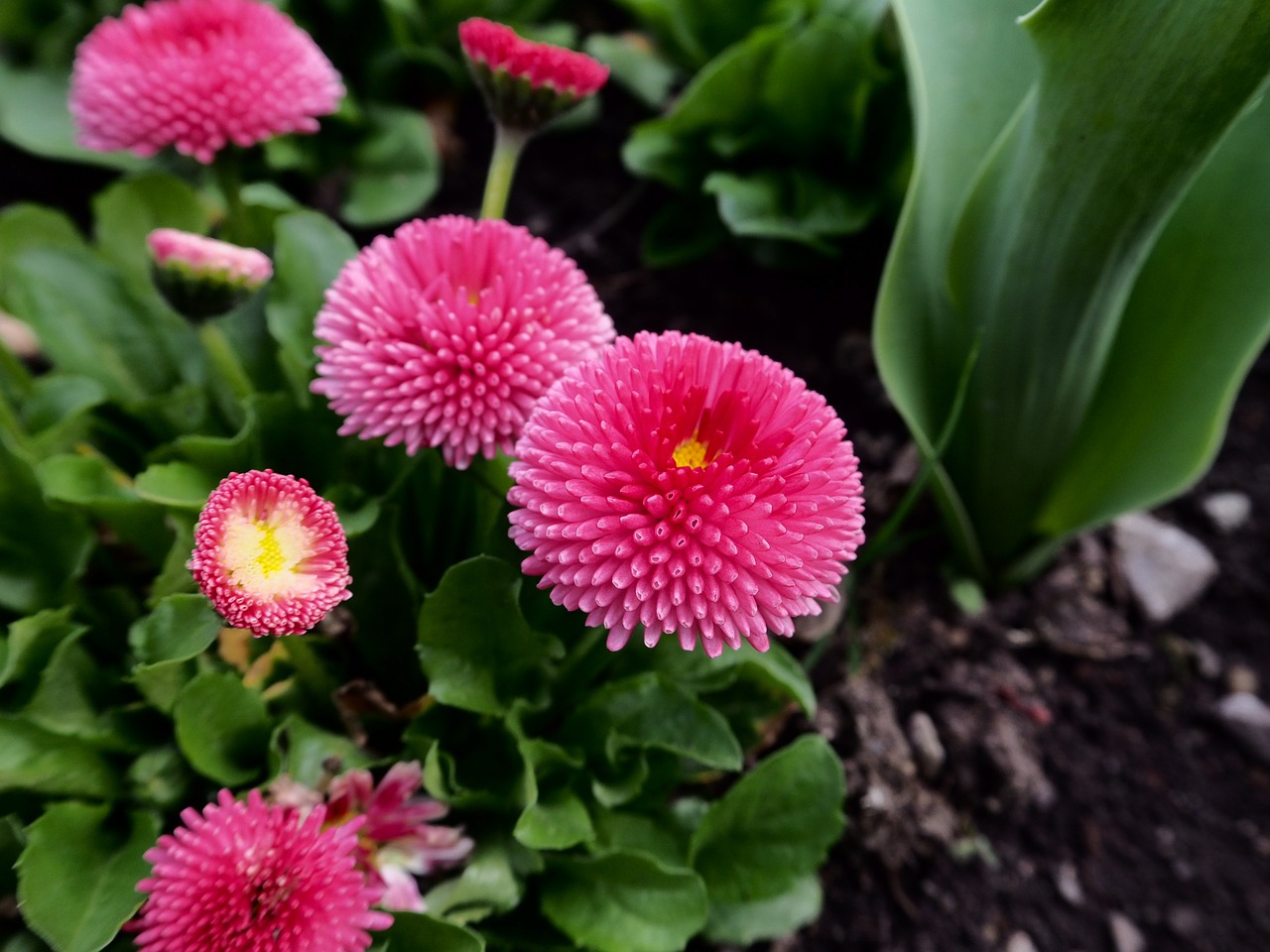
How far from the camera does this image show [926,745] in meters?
1.26

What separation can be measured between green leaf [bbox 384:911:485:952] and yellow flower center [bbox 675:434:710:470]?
430mm

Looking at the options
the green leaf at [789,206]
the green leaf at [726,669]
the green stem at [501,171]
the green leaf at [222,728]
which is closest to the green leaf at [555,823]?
the green leaf at [726,669]

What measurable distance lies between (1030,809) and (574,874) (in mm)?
683

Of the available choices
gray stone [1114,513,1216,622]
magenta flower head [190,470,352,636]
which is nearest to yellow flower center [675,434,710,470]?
magenta flower head [190,470,352,636]

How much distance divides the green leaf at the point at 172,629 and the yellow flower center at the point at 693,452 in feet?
1.33

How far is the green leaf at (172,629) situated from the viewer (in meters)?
0.79

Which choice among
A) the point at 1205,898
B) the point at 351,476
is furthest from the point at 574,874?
the point at 1205,898

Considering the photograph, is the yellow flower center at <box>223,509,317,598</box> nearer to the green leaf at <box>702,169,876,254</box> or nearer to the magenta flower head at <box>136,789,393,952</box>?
the magenta flower head at <box>136,789,393,952</box>

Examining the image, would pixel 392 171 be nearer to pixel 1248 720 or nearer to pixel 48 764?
pixel 48 764

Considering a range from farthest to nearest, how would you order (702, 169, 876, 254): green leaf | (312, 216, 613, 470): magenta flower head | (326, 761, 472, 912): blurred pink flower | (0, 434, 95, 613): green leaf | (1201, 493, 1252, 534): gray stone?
(1201, 493, 1252, 534): gray stone → (702, 169, 876, 254): green leaf → (0, 434, 95, 613): green leaf → (326, 761, 472, 912): blurred pink flower → (312, 216, 613, 470): magenta flower head

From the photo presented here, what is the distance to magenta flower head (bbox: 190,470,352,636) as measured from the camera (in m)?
0.65

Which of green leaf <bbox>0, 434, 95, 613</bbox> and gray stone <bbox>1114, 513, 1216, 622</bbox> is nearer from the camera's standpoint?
green leaf <bbox>0, 434, 95, 613</bbox>

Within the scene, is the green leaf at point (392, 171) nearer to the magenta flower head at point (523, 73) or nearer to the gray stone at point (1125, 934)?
the magenta flower head at point (523, 73)

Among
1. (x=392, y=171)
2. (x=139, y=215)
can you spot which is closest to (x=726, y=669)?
(x=139, y=215)
